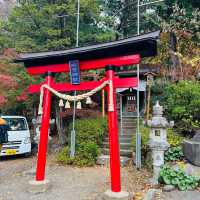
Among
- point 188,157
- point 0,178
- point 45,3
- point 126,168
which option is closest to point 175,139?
point 188,157

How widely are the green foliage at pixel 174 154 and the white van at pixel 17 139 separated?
6.26 meters

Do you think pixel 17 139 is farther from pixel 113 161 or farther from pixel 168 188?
pixel 168 188

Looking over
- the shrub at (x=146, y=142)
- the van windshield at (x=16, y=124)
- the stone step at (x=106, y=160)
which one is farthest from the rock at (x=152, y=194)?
the van windshield at (x=16, y=124)

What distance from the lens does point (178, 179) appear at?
7445 millimetres

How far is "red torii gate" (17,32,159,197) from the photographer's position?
680 cm

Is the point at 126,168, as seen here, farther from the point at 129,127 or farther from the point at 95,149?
the point at 129,127

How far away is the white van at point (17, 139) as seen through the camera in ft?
39.1

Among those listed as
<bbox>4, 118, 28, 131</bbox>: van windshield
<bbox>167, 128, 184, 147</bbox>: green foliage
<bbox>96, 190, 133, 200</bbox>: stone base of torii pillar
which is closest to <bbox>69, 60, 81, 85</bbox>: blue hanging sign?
<bbox>96, 190, 133, 200</bbox>: stone base of torii pillar

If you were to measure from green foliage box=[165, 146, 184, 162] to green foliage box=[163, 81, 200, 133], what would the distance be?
1.51 m

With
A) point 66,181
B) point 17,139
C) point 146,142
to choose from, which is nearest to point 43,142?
point 66,181

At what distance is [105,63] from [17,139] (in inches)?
257

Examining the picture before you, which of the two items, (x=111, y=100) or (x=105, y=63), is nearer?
(x=111, y=100)

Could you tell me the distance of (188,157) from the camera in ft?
30.0

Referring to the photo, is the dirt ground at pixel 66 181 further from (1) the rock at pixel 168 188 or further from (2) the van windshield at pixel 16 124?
(2) the van windshield at pixel 16 124
